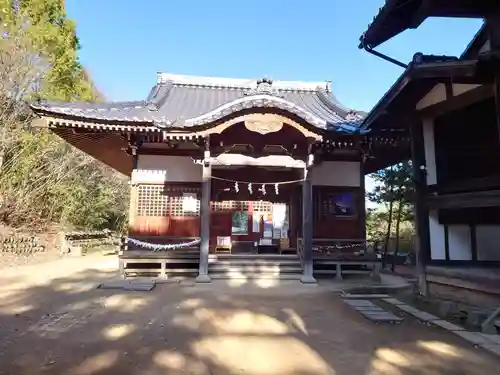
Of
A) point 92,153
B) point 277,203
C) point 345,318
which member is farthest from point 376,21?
point 277,203

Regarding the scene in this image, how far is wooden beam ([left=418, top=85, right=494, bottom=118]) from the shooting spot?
4910 millimetres

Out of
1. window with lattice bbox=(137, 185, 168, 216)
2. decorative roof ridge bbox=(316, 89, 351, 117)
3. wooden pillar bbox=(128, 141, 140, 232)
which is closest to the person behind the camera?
wooden pillar bbox=(128, 141, 140, 232)

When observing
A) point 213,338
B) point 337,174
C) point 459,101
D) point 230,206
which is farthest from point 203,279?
point 459,101

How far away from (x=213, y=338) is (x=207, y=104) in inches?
383

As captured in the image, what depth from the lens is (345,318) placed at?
543cm

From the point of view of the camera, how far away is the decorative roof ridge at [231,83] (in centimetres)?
1412

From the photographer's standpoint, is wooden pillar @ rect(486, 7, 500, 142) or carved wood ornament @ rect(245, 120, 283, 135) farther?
carved wood ornament @ rect(245, 120, 283, 135)

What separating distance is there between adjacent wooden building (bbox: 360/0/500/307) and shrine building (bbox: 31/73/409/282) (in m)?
2.61

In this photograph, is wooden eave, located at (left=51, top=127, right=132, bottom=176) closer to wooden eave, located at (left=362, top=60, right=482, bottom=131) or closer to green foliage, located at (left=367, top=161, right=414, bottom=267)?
wooden eave, located at (left=362, top=60, right=482, bottom=131)

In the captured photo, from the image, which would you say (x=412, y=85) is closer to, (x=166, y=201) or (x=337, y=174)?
(x=337, y=174)

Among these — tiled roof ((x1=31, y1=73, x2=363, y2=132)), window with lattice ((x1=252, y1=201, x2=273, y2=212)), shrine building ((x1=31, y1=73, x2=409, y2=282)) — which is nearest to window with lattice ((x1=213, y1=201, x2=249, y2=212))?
window with lattice ((x1=252, y1=201, x2=273, y2=212))

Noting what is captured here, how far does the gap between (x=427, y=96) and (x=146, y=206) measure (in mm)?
7700

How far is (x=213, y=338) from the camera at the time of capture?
14.3ft

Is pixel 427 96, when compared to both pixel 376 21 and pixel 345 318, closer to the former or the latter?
pixel 376 21
